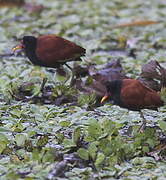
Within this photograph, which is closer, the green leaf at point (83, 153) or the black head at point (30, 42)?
the green leaf at point (83, 153)

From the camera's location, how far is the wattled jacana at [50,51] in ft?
16.5

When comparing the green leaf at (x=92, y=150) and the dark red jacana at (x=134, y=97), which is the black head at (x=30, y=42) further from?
the green leaf at (x=92, y=150)

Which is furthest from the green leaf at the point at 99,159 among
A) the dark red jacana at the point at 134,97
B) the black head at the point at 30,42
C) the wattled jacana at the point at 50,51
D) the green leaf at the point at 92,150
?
the black head at the point at 30,42

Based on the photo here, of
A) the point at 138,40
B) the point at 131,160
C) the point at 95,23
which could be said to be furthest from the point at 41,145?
the point at 95,23

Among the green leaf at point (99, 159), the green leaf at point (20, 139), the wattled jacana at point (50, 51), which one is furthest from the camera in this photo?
the wattled jacana at point (50, 51)

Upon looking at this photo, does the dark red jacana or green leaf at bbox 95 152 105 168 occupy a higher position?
the dark red jacana

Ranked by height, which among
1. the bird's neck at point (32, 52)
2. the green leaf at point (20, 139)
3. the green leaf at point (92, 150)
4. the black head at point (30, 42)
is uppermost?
the black head at point (30, 42)

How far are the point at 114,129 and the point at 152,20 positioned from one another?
387 cm

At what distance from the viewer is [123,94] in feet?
13.0

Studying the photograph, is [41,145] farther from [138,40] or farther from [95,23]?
[95,23]

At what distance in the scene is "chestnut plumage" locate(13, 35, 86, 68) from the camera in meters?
5.02

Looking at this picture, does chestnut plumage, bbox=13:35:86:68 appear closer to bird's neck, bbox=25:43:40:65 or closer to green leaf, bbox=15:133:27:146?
bird's neck, bbox=25:43:40:65

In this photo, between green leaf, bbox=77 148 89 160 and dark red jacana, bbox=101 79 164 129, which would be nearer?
green leaf, bbox=77 148 89 160

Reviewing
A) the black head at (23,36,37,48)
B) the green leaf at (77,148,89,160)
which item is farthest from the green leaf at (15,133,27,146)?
the black head at (23,36,37,48)
